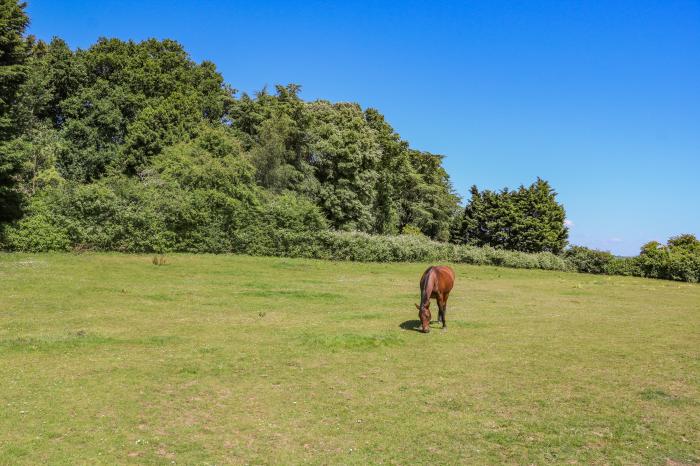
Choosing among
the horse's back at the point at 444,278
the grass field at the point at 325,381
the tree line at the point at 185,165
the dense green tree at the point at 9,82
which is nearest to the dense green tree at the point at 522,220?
the tree line at the point at 185,165

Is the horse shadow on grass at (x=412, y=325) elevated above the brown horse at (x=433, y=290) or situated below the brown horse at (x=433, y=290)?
below

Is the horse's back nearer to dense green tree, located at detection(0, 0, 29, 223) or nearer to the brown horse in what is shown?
the brown horse

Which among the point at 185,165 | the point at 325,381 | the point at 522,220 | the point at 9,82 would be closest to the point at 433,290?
the point at 325,381

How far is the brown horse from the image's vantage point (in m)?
14.5

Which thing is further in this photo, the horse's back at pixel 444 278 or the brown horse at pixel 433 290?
the horse's back at pixel 444 278

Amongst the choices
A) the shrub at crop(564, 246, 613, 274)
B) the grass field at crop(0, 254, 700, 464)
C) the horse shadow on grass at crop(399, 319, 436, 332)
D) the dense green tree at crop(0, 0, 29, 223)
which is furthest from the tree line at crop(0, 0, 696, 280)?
the horse shadow on grass at crop(399, 319, 436, 332)

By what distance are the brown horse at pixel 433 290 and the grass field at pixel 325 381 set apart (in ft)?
2.13

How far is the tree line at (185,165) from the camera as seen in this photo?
29078mm

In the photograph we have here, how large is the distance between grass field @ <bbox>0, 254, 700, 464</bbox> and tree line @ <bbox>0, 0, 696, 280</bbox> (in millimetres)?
10936

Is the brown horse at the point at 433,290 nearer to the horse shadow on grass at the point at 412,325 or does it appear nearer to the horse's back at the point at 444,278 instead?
the horse's back at the point at 444,278

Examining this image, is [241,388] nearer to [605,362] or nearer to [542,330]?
[605,362]

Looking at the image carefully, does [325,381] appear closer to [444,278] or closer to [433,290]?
[433,290]

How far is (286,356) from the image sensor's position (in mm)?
11672

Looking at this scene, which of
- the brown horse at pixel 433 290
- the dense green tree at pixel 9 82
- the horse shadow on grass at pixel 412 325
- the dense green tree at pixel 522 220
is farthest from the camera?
the dense green tree at pixel 522 220
